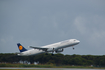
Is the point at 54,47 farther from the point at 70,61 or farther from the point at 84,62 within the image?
the point at 84,62

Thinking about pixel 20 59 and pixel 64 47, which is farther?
pixel 20 59

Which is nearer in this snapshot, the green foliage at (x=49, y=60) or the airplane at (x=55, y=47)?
the airplane at (x=55, y=47)

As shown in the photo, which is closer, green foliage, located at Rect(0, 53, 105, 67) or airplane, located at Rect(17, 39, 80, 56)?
airplane, located at Rect(17, 39, 80, 56)

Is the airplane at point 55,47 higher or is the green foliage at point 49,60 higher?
the airplane at point 55,47

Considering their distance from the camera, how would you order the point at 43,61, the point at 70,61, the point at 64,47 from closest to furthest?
the point at 64,47 → the point at 70,61 → the point at 43,61

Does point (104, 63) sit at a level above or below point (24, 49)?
below

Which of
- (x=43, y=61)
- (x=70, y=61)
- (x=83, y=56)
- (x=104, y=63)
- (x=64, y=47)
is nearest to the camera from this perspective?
(x=64, y=47)

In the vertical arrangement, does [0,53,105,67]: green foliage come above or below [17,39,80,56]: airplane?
below

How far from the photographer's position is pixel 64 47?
269 feet

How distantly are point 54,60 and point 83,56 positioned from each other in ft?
63.3

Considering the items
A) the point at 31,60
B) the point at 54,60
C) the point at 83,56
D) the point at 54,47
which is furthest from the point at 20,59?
the point at 83,56

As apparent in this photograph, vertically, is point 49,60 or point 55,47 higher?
point 55,47

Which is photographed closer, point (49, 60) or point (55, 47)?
point (55, 47)

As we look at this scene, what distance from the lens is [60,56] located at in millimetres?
113562
